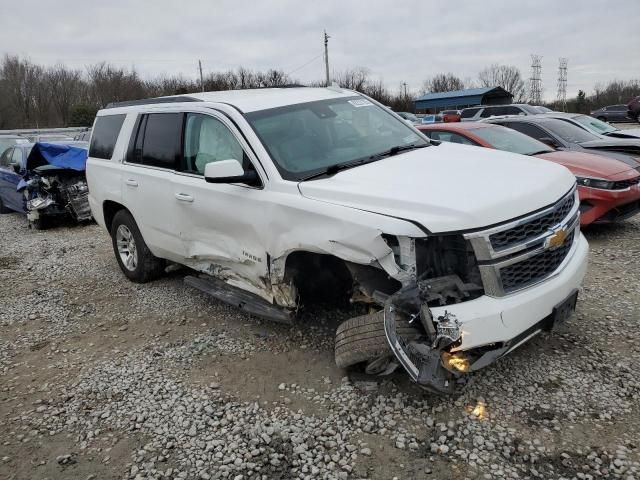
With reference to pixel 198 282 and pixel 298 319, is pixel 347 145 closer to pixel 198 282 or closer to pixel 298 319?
pixel 298 319

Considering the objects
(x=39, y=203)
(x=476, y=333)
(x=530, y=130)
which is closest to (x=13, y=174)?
(x=39, y=203)

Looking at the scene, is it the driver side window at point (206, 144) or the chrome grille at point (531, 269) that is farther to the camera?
the driver side window at point (206, 144)

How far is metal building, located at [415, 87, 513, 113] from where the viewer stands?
4234 centimetres

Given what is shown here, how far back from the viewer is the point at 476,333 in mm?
2816

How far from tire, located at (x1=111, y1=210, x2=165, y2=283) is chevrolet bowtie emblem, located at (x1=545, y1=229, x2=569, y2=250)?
161 inches

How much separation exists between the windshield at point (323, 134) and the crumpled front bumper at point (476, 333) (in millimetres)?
1429

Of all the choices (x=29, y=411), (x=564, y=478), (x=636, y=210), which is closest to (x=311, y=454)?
(x=564, y=478)

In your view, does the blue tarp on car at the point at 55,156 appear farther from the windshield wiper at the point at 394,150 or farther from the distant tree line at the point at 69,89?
the distant tree line at the point at 69,89

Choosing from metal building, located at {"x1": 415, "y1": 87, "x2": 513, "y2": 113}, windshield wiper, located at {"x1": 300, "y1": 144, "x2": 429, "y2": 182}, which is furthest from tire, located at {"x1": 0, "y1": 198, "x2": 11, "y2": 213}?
metal building, located at {"x1": 415, "y1": 87, "x2": 513, "y2": 113}

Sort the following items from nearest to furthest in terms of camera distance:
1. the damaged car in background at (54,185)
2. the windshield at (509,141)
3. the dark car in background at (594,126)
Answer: the windshield at (509,141)
the damaged car in background at (54,185)
the dark car in background at (594,126)

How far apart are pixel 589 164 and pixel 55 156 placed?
9436 millimetres

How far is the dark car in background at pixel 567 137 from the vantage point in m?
8.38

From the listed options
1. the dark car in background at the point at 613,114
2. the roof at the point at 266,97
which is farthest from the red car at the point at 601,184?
the dark car in background at the point at 613,114

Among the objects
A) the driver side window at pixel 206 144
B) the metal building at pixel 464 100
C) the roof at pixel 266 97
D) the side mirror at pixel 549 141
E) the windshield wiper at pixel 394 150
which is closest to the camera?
the windshield wiper at pixel 394 150
